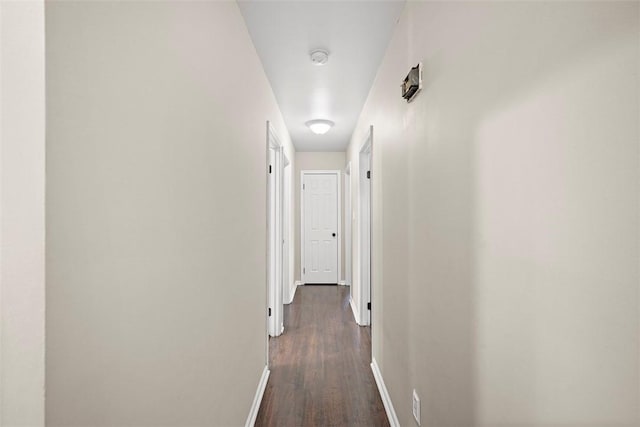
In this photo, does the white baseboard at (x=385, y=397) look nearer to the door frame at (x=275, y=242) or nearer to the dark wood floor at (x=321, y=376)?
the dark wood floor at (x=321, y=376)

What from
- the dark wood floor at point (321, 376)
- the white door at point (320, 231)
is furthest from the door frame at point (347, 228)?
the dark wood floor at point (321, 376)

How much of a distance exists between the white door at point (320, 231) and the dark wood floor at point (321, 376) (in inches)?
68.0

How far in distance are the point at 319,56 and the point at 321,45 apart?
4.9 inches

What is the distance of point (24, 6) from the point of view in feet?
1.36

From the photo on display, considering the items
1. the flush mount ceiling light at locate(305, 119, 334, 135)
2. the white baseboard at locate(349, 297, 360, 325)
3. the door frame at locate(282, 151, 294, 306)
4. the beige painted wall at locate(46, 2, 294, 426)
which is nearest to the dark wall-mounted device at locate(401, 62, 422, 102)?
the beige painted wall at locate(46, 2, 294, 426)

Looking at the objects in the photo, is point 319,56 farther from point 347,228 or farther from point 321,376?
point 347,228

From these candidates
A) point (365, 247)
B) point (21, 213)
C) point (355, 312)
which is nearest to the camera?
point (21, 213)

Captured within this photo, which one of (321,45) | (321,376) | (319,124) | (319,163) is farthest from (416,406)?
(319,163)

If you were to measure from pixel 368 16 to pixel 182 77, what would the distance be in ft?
4.33

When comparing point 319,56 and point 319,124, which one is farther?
point 319,124

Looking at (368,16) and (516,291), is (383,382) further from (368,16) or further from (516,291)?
(368,16)

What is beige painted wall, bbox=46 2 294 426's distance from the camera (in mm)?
616

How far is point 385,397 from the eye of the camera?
7.68ft

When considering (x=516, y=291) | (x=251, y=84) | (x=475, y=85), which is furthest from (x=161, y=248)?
(x=251, y=84)
